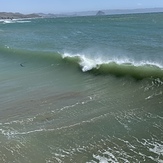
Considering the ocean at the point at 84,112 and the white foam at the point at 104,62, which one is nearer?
the ocean at the point at 84,112

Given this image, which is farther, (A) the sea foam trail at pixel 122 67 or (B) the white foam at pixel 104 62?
(B) the white foam at pixel 104 62

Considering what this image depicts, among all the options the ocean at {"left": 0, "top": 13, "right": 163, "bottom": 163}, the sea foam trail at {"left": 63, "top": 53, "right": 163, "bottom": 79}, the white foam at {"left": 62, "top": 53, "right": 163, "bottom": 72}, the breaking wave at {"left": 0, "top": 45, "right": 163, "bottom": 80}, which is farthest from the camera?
the white foam at {"left": 62, "top": 53, "right": 163, "bottom": 72}

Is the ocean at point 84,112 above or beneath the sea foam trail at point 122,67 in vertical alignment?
beneath

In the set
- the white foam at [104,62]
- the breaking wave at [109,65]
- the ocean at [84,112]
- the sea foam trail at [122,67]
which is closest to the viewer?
the ocean at [84,112]

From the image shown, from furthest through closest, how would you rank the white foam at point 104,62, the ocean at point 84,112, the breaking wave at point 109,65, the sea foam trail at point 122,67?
the white foam at point 104,62
the breaking wave at point 109,65
the sea foam trail at point 122,67
the ocean at point 84,112

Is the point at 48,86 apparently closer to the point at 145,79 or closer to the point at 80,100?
the point at 80,100

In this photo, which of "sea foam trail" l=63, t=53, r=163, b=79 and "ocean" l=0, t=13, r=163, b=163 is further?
"sea foam trail" l=63, t=53, r=163, b=79

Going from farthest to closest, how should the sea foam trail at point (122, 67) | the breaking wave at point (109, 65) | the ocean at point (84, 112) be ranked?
the breaking wave at point (109, 65) → the sea foam trail at point (122, 67) → the ocean at point (84, 112)

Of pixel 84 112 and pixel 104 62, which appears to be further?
pixel 104 62

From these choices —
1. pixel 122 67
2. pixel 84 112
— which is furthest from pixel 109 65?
pixel 84 112

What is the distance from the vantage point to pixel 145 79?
20734 mm

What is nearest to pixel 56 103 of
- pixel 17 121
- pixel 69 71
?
pixel 17 121

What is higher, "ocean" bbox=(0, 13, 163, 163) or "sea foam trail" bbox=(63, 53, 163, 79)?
"sea foam trail" bbox=(63, 53, 163, 79)

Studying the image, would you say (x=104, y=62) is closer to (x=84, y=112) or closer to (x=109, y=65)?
(x=109, y=65)
